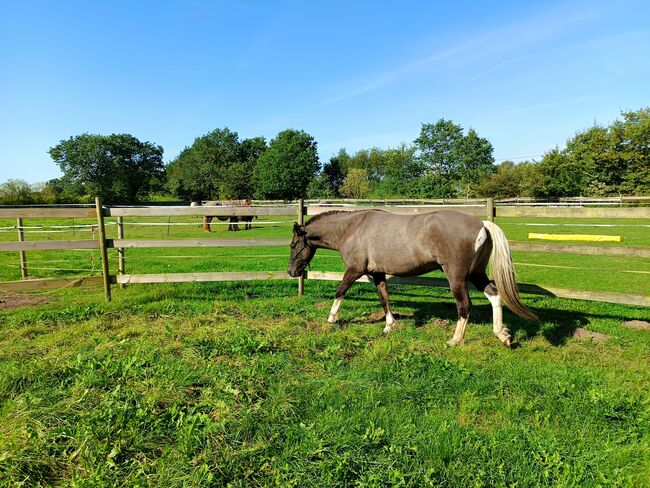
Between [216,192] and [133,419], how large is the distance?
71.1 metres

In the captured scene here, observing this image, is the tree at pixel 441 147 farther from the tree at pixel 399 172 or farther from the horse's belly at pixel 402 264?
the horse's belly at pixel 402 264

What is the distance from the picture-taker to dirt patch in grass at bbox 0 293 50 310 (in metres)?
6.77

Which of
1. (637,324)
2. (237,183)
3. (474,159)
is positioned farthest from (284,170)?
(637,324)

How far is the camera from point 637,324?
17.8 feet

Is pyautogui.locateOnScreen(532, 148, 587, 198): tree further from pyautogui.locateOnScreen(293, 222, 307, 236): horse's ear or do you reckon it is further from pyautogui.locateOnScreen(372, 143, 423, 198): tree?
pyautogui.locateOnScreen(293, 222, 307, 236): horse's ear

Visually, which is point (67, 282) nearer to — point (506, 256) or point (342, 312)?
point (342, 312)

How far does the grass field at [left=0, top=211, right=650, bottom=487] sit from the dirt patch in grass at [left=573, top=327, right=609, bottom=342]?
4.0 inches

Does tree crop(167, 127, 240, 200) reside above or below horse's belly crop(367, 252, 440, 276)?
above

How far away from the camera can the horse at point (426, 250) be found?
15.8ft

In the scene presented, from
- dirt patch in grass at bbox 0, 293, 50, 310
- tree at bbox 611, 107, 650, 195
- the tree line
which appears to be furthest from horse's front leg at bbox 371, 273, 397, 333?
the tree line

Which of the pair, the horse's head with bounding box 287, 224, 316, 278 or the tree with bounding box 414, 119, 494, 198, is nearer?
the horse's head with bounding box 287, 224, 316, 278

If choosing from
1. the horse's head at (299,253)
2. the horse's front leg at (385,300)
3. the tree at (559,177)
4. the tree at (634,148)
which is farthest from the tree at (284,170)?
the horse's front leg at (385,300)

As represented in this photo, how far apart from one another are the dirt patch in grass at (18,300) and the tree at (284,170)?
186ft

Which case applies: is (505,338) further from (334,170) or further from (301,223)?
(334,170)
